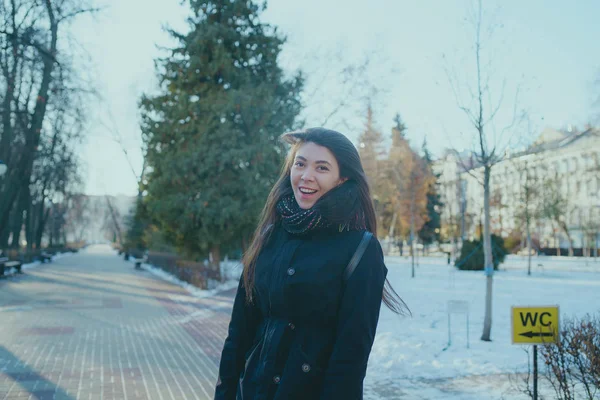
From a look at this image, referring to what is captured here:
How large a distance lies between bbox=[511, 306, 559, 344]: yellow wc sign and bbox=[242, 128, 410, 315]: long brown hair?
2987 millimetres

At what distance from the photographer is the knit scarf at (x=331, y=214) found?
232 centimetres

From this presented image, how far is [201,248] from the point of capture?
2114 centimetres

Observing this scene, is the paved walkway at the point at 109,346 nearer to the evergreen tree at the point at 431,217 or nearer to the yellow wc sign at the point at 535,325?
the yellow wc sign at the point at 535,325

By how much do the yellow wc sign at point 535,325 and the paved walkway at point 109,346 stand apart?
3.40 m

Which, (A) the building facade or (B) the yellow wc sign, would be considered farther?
(A) the building facade

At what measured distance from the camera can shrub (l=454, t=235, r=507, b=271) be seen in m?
24.3

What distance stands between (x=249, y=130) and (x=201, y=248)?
493 cm

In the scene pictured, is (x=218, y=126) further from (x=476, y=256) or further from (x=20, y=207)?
(x=20, y=207)

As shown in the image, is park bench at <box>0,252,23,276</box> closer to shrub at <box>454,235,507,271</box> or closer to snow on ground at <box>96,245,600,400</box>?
snow on ground at <box>96,245,600,400</box>

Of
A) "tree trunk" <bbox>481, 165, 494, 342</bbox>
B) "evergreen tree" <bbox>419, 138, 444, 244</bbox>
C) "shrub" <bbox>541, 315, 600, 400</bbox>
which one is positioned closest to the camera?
"shrub" <bbox>541, 315, 600, 400</bbox>

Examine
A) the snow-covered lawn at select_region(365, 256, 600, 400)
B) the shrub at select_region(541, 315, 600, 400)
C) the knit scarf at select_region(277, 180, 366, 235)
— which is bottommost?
the snow-covered lawn at select_region(365, 256, 600, 400)

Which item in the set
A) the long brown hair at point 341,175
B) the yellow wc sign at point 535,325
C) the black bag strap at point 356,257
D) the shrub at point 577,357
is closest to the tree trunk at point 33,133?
the yellow wc sign at point 535,325

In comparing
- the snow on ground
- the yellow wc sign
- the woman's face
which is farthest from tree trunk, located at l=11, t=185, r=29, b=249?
the woman's face

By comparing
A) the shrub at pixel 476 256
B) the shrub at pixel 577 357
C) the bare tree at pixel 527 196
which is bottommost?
the shrub at pixel 577 357
